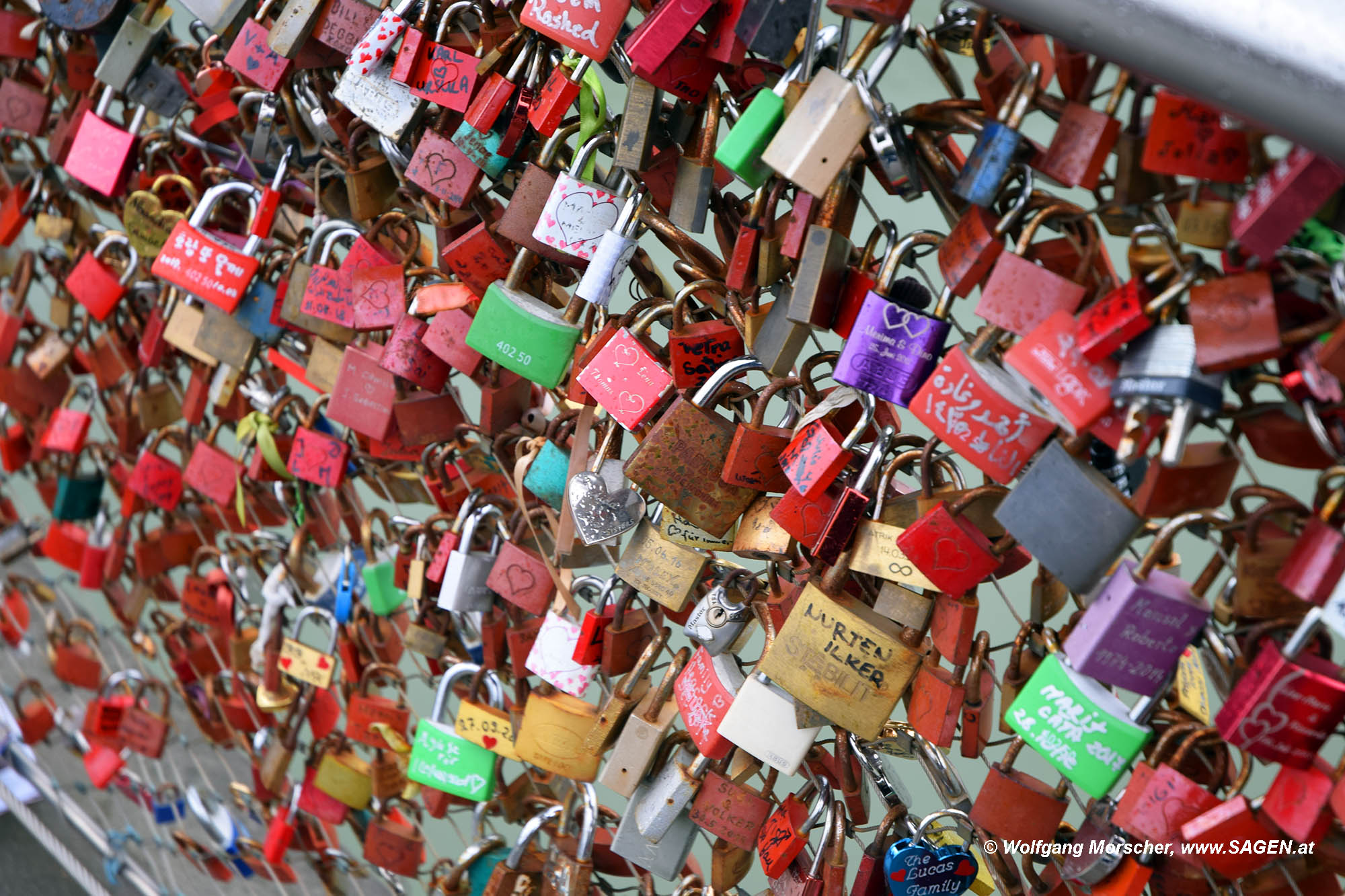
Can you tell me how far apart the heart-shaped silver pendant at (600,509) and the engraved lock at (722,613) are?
0.10m

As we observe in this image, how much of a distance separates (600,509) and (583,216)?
0.26 m

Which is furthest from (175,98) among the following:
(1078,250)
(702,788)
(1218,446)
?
(1218,446)

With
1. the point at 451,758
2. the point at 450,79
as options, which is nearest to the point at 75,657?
the point at 451,758

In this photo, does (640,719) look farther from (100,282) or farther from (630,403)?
(100,282)

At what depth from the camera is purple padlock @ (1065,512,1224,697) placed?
715mm

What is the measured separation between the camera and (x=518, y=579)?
1176mm

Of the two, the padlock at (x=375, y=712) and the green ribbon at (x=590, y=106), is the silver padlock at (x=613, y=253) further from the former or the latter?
the padlock at (x=375, y=712)

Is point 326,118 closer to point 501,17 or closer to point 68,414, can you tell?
point 501,17

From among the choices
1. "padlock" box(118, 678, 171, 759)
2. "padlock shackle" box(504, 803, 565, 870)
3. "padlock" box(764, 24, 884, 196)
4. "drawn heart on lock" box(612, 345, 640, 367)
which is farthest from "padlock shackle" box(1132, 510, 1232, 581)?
"padlock" box(118, 678, 171, 759)

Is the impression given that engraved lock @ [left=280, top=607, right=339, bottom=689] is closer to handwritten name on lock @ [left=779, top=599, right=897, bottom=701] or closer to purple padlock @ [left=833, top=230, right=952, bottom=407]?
handwritten name on lock @ [left=779, top=599, right=897, bottom=701]

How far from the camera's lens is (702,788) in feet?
3.50

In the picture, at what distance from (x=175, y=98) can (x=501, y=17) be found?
62 centimetres

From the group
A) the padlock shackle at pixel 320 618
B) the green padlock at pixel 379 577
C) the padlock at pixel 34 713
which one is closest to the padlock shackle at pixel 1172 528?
the green padlock at pixel 379 577

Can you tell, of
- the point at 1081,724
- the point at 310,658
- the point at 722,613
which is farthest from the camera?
the point at 310,658
